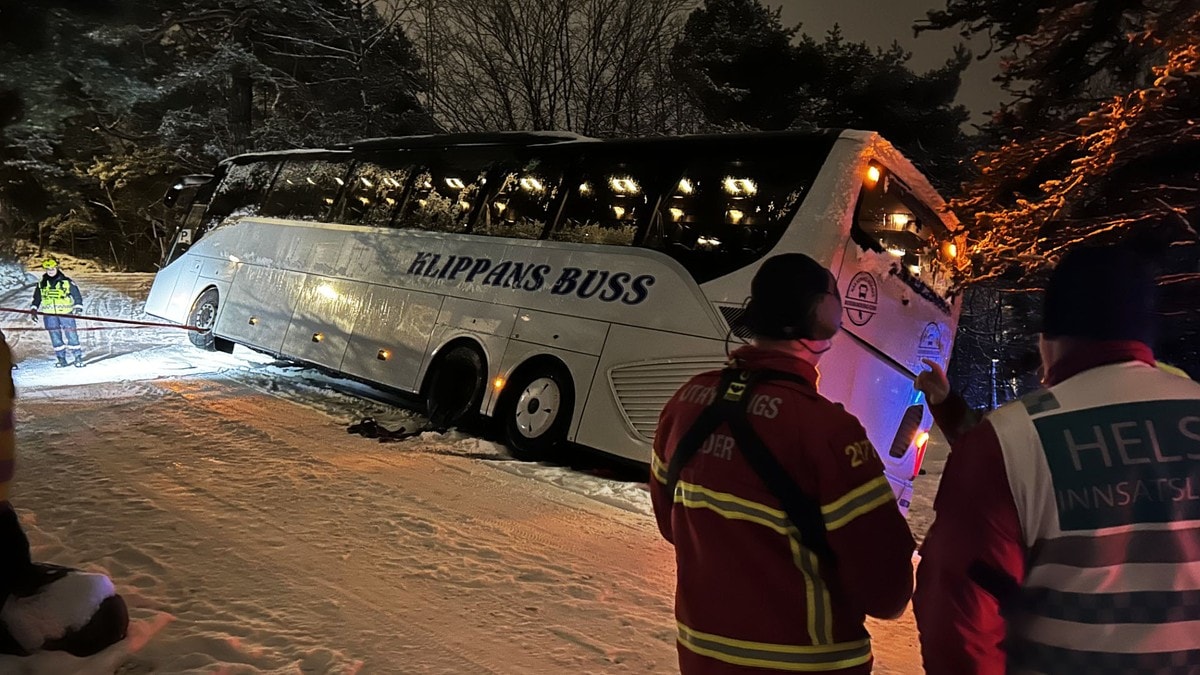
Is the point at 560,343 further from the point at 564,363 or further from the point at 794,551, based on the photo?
the point at 794,551

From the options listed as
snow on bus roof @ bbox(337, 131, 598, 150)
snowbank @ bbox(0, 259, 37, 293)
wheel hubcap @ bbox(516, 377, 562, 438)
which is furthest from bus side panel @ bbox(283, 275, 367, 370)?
snowbank @ bbox(0, 259, 37, 293)

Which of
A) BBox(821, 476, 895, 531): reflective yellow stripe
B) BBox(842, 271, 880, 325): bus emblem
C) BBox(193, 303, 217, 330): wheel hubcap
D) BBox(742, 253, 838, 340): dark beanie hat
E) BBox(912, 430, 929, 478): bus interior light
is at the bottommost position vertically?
BBox(193, 303, 217, 330): wheel hubcap

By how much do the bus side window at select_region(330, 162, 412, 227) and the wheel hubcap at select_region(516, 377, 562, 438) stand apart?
3.64m

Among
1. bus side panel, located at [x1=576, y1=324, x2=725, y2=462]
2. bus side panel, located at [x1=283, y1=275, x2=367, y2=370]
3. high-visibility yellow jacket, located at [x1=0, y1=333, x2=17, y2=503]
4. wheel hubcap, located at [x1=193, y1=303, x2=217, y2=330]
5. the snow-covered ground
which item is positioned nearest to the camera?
high-visibility yellow jacket, located at [x1=0, y1=333, x2=17, y2=503]

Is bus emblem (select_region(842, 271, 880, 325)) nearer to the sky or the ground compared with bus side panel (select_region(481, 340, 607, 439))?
nearer to the sky

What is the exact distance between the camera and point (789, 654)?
1.70m

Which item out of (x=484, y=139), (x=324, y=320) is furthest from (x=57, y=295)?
(x=484, y=139)

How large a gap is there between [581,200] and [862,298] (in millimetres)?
3174

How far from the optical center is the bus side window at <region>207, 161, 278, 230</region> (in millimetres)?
12172

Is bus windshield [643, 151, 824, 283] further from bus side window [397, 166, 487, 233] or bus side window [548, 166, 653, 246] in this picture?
bus side window [397, 166, 487, 233]

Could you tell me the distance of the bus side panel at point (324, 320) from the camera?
977 cm

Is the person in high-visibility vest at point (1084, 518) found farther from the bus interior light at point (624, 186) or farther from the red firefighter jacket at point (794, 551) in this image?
the bus interior light at point (624, 186)

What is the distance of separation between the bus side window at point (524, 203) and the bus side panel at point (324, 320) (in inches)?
90.1

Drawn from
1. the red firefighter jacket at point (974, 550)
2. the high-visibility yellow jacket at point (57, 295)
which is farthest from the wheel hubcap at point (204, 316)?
the red firefighter jacket at point (974, 550)
